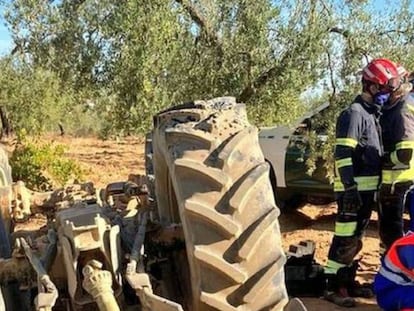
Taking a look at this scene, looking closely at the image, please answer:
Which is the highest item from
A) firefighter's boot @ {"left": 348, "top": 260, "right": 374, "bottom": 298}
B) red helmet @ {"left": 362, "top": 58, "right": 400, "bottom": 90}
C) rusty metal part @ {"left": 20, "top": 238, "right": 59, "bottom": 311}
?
red helmet @ {"left": 362, "top": 58, "right": 400, "bottom": 90}

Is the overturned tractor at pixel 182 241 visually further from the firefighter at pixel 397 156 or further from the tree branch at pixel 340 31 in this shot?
the tree branch at pixel 340 31

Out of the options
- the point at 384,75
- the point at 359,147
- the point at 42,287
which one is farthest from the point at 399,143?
the point at 42,287

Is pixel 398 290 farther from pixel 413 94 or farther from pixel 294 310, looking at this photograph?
pixel 413 94

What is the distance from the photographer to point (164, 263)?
4289mm

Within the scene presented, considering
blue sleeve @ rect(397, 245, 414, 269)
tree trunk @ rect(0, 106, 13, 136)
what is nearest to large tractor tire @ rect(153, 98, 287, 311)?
blue sleeve @ rect(397, 245, 414, 269)

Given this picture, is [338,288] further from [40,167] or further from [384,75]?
[40,167]

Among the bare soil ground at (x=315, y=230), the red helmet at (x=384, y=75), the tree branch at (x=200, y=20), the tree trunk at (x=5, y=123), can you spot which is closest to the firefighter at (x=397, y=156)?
the red helmet at (x=384, y=75)

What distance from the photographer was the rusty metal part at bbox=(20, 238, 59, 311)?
3454 millimetres

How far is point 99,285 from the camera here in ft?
11.7

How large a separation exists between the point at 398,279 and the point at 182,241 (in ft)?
4.72

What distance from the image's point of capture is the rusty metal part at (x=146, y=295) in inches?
123

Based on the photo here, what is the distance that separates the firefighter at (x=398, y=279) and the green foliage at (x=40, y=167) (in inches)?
392

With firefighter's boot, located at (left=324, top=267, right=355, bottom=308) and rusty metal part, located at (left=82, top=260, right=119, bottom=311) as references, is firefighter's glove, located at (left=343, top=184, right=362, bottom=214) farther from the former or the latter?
rusty metal part, located at (left=82, top=260, right=119, bottom=311)

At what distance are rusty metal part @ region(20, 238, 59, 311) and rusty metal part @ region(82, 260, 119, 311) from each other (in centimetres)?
16
